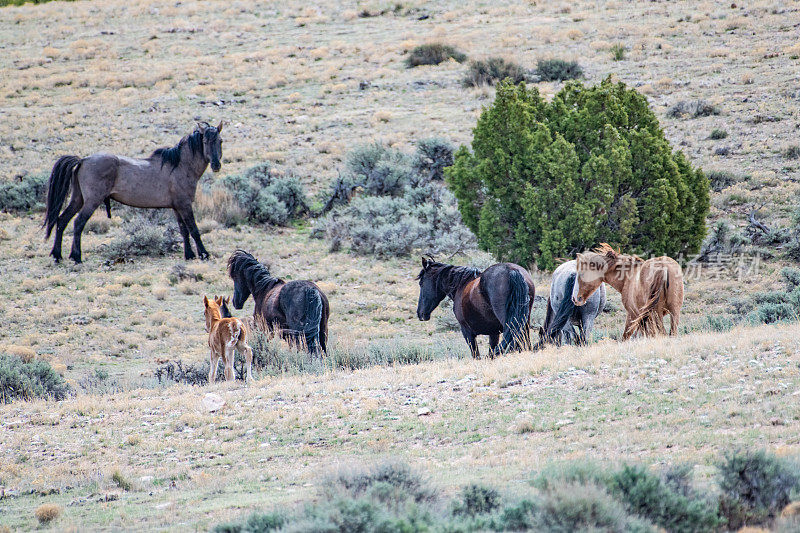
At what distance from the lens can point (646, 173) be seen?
17.1m

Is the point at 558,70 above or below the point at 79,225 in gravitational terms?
above

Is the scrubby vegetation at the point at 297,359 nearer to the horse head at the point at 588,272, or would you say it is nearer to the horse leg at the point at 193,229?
the horse head at the point at 588,272

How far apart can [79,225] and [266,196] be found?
5468mm

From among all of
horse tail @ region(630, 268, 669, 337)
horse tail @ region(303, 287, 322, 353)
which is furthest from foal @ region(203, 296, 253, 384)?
horse tail @ region(630, 268, 669, 337)

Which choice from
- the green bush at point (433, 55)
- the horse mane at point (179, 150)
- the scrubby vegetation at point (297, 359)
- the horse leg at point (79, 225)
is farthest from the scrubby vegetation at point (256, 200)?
the green bush at point (433, 55)

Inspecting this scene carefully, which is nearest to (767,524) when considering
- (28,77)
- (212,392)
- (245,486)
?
(245,486)

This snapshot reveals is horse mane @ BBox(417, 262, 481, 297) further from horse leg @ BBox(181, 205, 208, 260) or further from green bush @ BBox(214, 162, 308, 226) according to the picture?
green bush @ BBox(214, 162, 308, 226)

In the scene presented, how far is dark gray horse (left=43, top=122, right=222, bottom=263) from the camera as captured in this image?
61.1 ft

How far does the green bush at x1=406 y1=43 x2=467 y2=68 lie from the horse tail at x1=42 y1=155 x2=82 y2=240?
22.0 metres

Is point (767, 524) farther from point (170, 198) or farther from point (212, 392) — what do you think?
point (170, 198)

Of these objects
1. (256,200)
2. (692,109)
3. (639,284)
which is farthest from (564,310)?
(692,109)

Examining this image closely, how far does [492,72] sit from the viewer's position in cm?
3447

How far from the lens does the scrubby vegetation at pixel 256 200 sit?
22312 millimetres

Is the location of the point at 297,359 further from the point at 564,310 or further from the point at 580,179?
the point at 580,179
